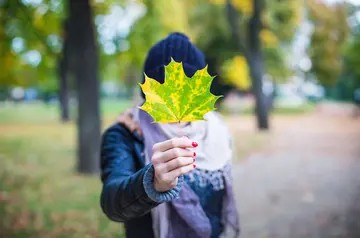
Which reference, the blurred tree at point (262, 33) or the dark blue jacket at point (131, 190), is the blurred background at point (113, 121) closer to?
the blurred tree at point (262, 33)

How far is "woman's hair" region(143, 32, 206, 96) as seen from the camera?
4.70ft

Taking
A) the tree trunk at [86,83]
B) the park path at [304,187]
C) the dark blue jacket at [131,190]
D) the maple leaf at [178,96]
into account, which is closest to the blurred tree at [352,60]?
the park path at [304,187]

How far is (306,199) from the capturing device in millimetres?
5574

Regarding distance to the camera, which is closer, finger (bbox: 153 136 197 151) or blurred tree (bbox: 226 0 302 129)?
finger (bbox: 153 136 197 151)

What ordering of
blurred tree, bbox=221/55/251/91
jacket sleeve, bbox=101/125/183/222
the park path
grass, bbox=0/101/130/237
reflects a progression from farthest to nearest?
blurred tree, bbox=221/55/251/91 → the park path → grass, bbox=0/101/130/237 → jacket sleeve, bbox=101/125/183/222

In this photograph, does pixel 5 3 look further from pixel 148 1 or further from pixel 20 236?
pixel 20 236

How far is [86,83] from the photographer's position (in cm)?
675

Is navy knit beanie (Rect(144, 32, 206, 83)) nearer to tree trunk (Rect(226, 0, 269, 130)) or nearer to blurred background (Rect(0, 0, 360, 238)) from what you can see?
blurred background (Rect(0, 0, 360, 238))

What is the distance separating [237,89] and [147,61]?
2260 cm

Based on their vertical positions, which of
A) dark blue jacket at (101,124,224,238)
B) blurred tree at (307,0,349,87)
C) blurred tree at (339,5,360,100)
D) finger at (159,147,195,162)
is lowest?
dark blue jacket at (101,124,224,238)

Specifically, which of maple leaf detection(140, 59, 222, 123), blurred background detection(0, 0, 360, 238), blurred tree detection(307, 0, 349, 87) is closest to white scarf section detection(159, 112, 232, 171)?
maple leaf detection(140, 59, 222, 123)

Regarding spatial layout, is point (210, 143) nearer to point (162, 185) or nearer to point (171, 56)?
point (171, 56)

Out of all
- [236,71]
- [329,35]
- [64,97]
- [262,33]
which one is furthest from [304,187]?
[64,97]

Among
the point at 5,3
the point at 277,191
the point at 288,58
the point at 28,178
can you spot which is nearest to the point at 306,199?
the point at 277,191
